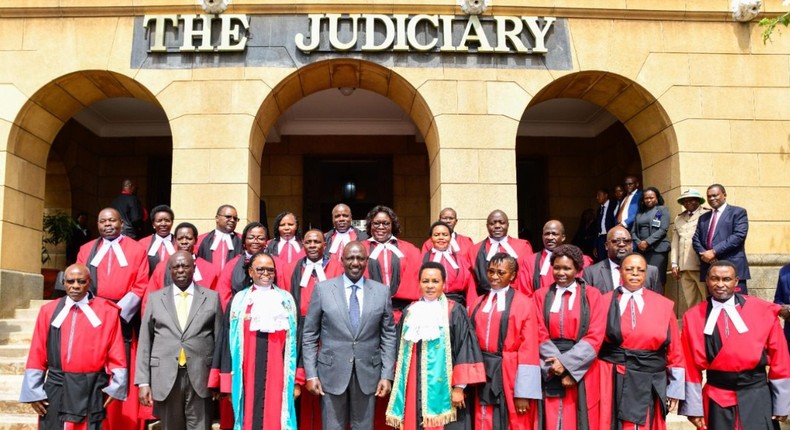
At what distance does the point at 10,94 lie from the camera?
362 inches

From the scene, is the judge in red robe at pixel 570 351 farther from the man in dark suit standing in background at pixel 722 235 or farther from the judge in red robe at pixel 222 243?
the judge in red robe at pixel 222 243

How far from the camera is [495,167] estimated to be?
30.3 ft

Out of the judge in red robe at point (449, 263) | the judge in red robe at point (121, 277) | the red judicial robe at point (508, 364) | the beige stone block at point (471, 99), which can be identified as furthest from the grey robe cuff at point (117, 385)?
the beige stone block at point (471, 99)

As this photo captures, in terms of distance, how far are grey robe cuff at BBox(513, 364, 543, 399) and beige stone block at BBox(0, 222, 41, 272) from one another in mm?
7626

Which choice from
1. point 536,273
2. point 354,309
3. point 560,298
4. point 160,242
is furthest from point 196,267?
point 560,298

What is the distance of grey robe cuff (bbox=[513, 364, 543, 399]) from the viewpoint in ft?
16.5

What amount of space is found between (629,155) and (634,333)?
27.3ft

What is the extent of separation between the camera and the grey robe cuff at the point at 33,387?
504cm

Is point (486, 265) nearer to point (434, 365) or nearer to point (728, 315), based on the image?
point (434, 365)

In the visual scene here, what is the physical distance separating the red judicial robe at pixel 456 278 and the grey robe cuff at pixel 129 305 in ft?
9.47

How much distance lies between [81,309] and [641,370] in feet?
15.1

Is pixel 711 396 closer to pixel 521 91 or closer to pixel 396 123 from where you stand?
pixel 521 91

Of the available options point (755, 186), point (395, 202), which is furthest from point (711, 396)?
point (395, 202)

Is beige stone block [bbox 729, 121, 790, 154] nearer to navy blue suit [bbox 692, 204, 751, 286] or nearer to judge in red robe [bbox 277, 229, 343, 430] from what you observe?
navy blue suit [bbox 692, 204, 751, 286]
